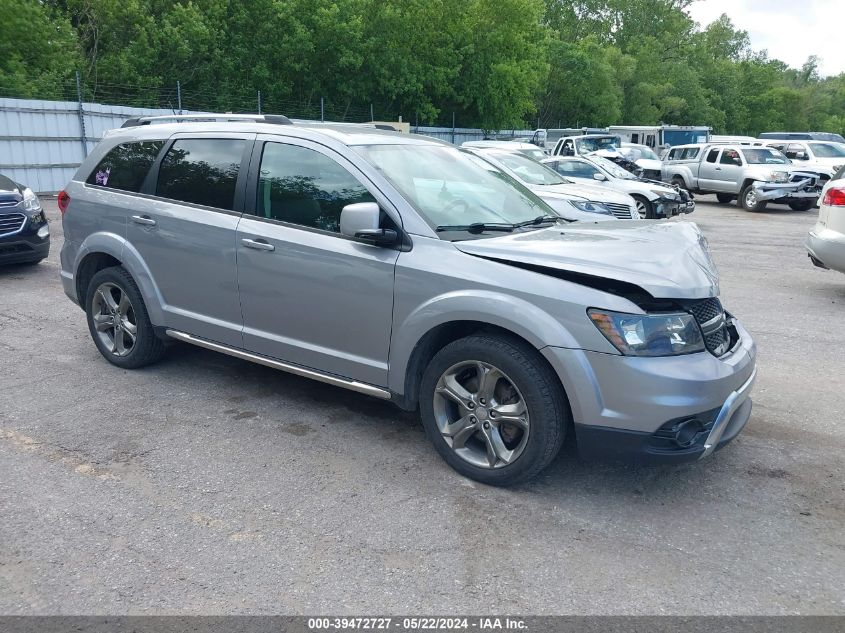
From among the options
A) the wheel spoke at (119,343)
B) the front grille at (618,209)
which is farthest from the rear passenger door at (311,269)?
the front grille at (618,209)

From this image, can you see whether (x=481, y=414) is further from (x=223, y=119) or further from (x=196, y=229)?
(x=223, y=119)

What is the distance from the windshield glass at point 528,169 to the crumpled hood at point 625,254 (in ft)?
25.5

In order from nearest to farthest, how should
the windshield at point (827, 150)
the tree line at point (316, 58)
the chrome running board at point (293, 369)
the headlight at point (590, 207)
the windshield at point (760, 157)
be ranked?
the chrome running board at point (293, 369)
the headlight at point (590, 207)
the windshield at point (760, 157)
the tree line at point (316, 58)
the windshield at point (827, 150)

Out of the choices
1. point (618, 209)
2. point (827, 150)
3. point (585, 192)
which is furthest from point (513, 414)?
point (827, 150)

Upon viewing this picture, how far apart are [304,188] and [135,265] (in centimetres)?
156

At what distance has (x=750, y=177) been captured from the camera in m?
20.3

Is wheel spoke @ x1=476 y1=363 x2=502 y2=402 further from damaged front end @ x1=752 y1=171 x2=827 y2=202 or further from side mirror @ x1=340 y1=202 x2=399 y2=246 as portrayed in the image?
damaged front end @ x1=752 y1=171 x2=827 y2=202

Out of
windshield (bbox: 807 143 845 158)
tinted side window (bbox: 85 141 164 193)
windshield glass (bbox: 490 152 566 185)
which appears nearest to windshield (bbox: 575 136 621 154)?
windshield (bbox: 807 143 845 158)

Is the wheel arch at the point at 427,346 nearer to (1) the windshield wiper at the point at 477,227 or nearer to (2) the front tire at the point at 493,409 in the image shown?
(2) the front tire at the point at 493,409

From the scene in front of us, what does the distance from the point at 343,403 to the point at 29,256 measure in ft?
19.6

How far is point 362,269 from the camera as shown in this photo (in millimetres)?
4125

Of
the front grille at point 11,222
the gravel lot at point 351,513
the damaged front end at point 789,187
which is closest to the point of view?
the gravel lot at point 351,513

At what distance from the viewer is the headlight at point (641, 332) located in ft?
11.3

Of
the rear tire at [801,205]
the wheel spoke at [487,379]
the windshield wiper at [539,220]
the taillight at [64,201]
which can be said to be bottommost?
the rear tire at [801,205]
